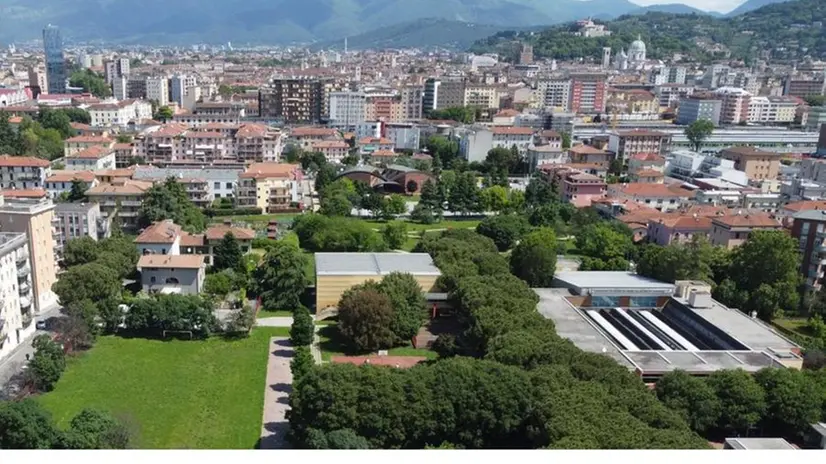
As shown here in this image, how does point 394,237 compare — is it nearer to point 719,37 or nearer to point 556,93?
point 556,93

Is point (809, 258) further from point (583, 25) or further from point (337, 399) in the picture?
point (583, 25)

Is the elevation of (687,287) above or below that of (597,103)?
below

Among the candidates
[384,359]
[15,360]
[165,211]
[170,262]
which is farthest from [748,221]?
[15,360]

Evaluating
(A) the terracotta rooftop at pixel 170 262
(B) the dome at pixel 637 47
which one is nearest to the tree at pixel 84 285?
(A) the terracotta rooftop at pixel 170 262

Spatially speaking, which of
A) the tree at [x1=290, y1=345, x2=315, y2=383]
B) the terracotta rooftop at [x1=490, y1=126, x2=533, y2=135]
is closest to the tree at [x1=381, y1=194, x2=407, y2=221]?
the terracotta rooftop at [x1=490, y1=126, x2=533, y2=135]

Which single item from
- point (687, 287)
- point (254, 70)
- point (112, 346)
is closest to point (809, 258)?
point (687, 287)

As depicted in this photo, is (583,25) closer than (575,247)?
No
